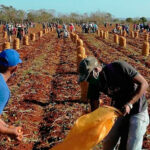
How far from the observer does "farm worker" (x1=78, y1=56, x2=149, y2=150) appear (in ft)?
10.7

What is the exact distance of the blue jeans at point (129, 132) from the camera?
3.39 metres

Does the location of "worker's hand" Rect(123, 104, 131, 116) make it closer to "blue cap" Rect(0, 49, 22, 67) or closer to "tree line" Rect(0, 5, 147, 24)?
"blue cap" Rect(0, 49, 22, 67)

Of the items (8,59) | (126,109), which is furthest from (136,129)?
(8,59)

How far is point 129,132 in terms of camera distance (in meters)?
3.44

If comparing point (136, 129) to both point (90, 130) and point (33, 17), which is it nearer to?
point (90, 130)

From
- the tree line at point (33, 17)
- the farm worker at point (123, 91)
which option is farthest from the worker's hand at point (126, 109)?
the tree line at point (33, 17)

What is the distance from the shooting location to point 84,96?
Answer: 26.2 ft

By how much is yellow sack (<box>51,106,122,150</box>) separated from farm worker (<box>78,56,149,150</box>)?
0.83 feet

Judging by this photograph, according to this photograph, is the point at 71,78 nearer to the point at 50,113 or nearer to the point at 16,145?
the point at 50,113

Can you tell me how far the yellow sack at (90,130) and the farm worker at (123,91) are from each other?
0.83ft

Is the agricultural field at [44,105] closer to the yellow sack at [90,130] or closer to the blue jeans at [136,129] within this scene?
the yellow sack at [90,130]

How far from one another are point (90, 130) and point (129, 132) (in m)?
0.57

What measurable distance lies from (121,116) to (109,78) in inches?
20.0

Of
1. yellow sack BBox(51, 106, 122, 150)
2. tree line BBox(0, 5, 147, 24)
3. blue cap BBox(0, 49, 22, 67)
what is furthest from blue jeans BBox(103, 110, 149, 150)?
tree line BBox(0, 5, 147, 24)
